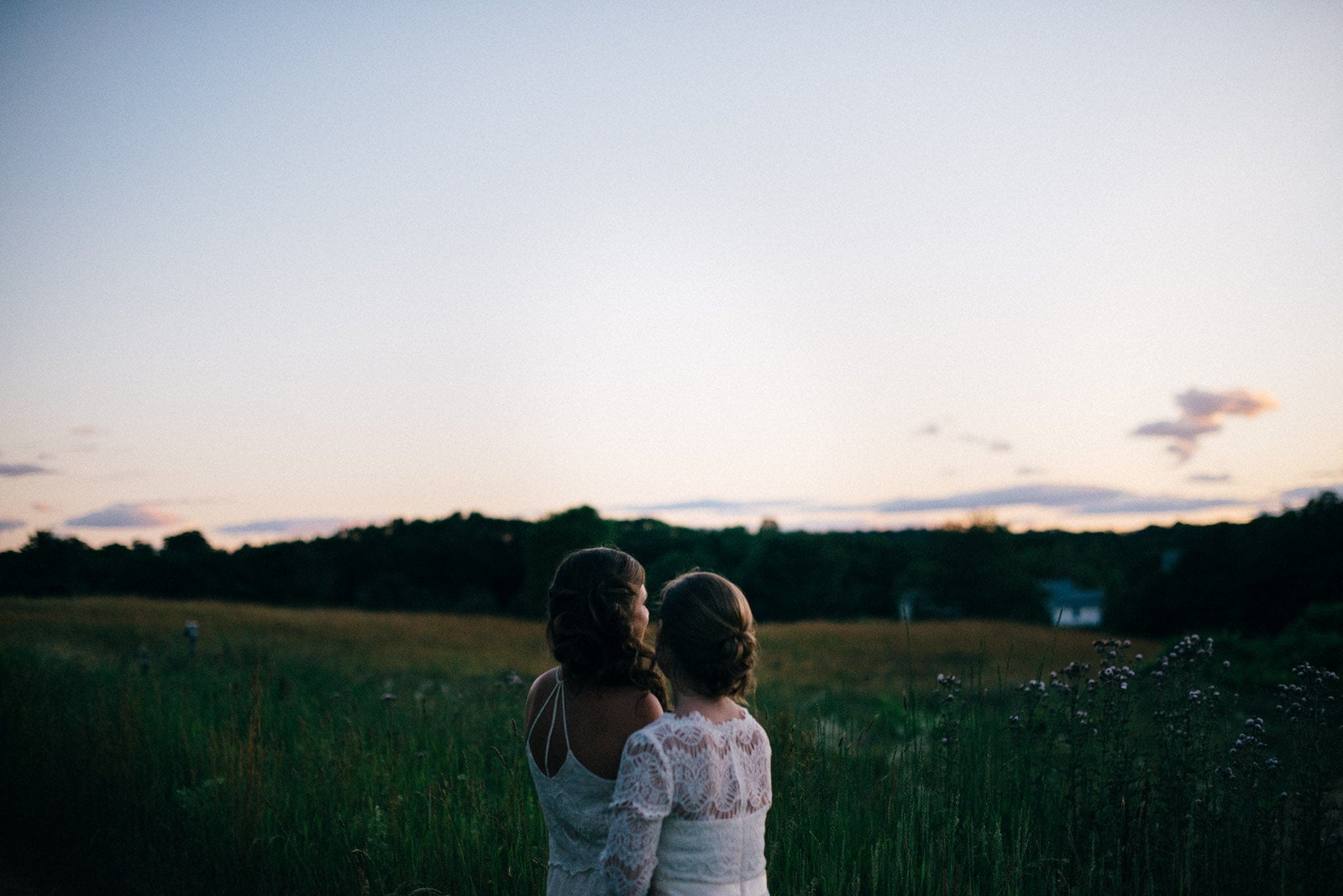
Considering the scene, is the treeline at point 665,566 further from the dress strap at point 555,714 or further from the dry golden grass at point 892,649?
the dress strap at point 555,714

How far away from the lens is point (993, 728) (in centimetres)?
454

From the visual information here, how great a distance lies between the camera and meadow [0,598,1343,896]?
3512 millimetres

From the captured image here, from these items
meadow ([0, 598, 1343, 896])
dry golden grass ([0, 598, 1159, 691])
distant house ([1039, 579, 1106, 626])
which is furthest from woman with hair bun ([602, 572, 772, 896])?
distant house ([1039, 579, 1106, 626])

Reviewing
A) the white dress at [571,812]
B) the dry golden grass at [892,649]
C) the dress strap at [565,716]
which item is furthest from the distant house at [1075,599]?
the dress strap at [565,716]

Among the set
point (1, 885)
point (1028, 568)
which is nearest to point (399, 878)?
point (1, 885)

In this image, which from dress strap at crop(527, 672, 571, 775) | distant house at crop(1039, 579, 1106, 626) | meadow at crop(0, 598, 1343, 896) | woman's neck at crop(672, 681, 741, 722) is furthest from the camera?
distant house at crop(1039, 579, 1106, 626)

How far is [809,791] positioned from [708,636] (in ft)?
7.43

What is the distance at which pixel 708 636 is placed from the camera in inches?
84.6

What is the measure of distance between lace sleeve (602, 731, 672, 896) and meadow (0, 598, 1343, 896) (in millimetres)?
1509

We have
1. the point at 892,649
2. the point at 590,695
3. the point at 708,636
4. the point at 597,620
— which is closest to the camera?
the point at 708,636

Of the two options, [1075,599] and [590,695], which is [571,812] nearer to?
[590,695]

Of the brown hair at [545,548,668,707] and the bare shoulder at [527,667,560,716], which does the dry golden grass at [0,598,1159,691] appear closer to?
the bare shoulder at [527,667,560,716]

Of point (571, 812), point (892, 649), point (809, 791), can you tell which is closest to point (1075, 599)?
point (892, 649)

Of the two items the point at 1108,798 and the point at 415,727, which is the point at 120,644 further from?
the point at 1108,798
